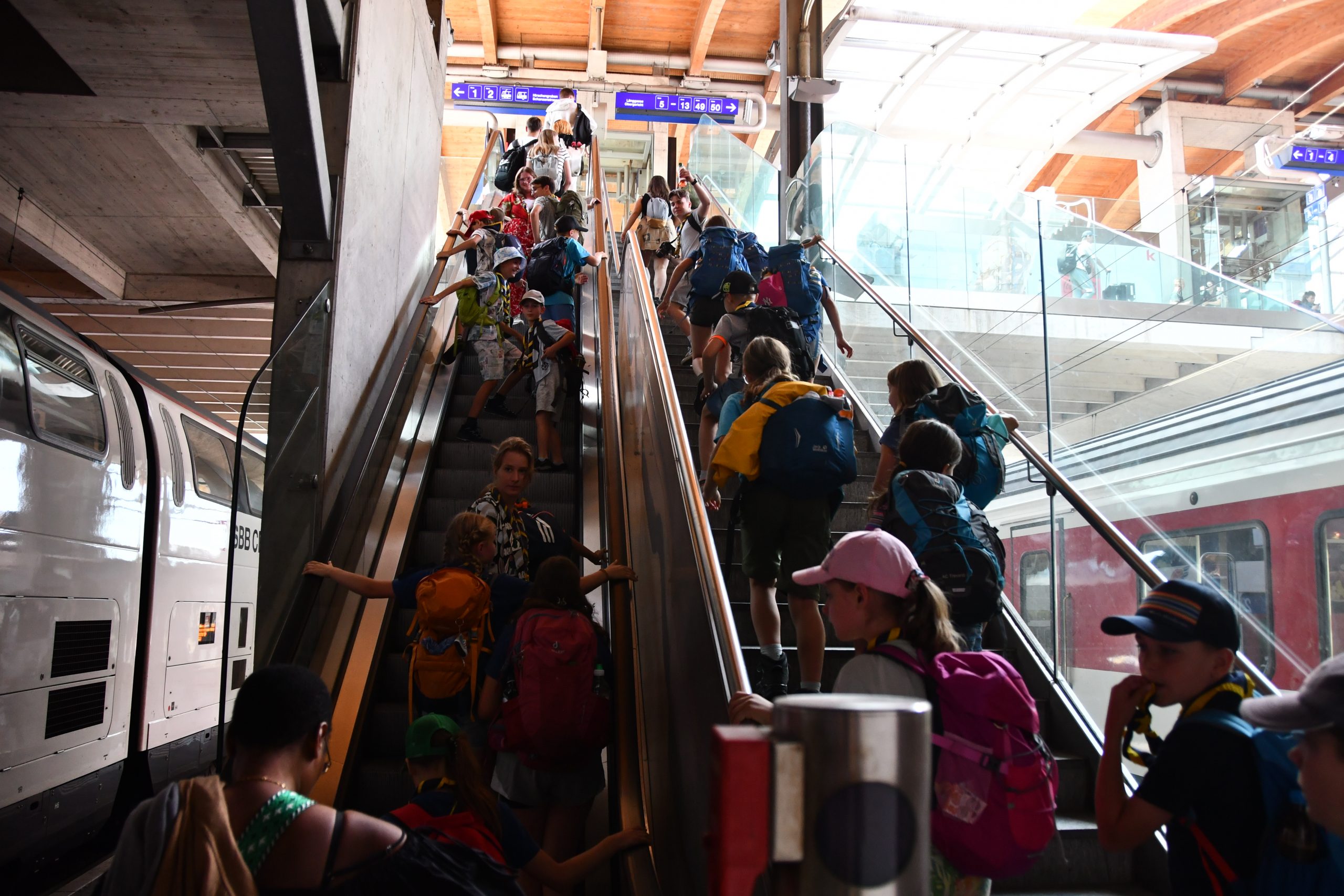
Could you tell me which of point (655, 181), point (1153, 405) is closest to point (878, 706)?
point (1153, 405)

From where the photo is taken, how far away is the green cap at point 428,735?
2.58 meters

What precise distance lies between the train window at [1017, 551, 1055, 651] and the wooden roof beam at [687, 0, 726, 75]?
16618 millimetres

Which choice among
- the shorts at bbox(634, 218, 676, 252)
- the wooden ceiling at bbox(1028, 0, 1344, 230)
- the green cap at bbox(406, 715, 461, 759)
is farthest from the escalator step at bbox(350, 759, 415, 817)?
the wooden ceiling at bbox(1028, 0, 1344, 230)

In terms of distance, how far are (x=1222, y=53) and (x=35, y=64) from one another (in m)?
21.0

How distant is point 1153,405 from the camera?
17.4ft

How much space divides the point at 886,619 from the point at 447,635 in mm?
2222

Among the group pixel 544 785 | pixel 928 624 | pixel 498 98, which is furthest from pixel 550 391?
pixel 498 98

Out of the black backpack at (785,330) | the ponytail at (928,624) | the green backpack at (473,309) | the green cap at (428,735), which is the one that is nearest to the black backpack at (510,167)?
→ the green backpack at (473,309)

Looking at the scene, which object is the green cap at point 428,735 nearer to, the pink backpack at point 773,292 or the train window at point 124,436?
the pink backpack at point 773,292

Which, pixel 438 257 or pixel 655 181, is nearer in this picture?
pixel 438 257

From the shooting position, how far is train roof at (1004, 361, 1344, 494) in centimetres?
431

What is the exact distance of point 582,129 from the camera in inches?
555

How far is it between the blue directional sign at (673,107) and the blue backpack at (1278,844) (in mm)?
19832

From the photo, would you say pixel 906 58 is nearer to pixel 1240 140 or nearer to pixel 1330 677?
pixel 1240 140
